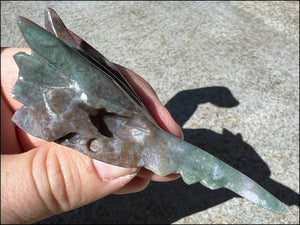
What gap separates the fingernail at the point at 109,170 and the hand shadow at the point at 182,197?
0.67 m

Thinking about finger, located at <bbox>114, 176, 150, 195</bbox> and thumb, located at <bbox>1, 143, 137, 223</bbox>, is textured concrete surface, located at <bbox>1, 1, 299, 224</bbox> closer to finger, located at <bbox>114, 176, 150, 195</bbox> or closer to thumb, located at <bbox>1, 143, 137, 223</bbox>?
finger, located at <bbox>114, 176, 150, 195</bbox>

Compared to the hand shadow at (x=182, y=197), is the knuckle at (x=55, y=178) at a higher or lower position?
higher

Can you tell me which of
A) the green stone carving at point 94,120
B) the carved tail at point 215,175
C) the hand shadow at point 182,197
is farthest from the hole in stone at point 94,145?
the hand shadow at point 182,197

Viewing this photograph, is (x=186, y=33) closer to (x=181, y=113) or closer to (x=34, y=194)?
(x=181, y=113)

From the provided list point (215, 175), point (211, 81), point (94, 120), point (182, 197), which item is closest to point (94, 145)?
point (94, 120)

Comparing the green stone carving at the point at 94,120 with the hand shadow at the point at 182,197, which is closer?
the green stone carving at the point at 94,120

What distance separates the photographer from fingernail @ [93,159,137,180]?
33.6 inches

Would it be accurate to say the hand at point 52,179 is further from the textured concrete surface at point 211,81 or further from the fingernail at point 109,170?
the textured concrete surface at point 211,81

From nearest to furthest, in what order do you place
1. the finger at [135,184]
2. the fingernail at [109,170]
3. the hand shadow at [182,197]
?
the fingernail at [109,170]
the finger at [135,184]
the hand shadow at [182,197]

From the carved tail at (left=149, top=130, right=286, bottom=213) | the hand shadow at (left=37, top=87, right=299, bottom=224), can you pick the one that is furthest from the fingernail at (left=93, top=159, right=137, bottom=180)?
the hand shadow at (left=37, top=87, right=299, bottom=224)

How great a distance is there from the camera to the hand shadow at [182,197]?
150 cm

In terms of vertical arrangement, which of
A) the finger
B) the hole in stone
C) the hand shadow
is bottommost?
the hand shadow

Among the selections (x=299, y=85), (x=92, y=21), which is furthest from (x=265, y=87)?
(x=92, y=21)

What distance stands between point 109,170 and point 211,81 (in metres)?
1.06
